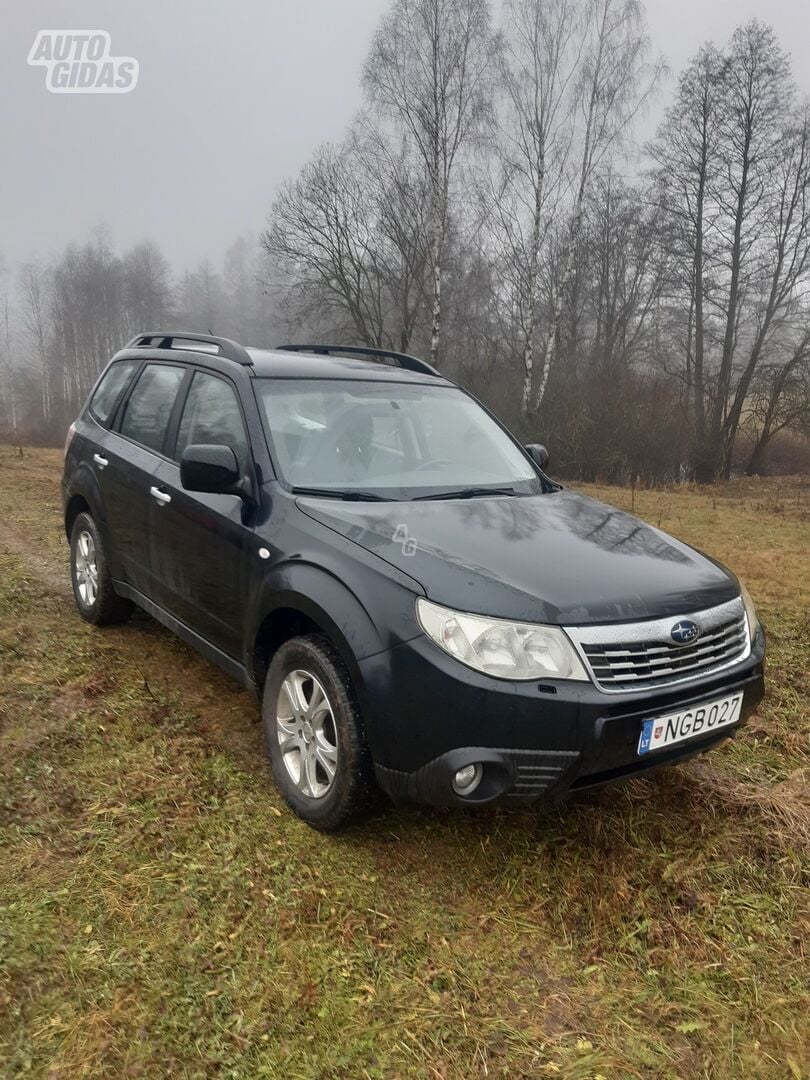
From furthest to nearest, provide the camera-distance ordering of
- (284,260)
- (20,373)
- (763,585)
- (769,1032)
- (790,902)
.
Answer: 1. (20,373)
2. (284,260)
3. (763,585)
4. (790,902)
5. (769,1032)

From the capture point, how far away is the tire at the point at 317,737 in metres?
2.55

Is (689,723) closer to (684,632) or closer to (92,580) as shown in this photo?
(684,632)

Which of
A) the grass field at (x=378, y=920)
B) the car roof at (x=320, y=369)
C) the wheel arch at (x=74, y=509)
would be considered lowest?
the grass field at (x=378, y=920)

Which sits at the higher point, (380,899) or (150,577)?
(150,577)

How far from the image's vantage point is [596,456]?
18234 mm

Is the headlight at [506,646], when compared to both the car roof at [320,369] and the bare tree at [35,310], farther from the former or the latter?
the bare tree at [35,310]

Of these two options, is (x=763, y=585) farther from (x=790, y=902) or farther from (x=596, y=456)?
(x=596, y=456)

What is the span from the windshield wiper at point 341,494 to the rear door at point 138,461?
1194 mm

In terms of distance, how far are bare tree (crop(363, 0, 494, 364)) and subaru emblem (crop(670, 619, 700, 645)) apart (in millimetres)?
18156

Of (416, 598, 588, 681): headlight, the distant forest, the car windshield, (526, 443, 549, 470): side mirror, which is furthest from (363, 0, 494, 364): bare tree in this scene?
(416, 598, 588, 681): headlight

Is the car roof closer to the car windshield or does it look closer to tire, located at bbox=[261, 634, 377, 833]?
the car windshield

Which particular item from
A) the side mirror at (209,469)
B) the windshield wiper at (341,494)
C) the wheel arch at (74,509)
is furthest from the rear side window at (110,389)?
the windshield wiper at (341,494)

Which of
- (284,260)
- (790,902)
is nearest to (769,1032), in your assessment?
(790,902)

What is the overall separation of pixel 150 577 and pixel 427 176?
19.4m
